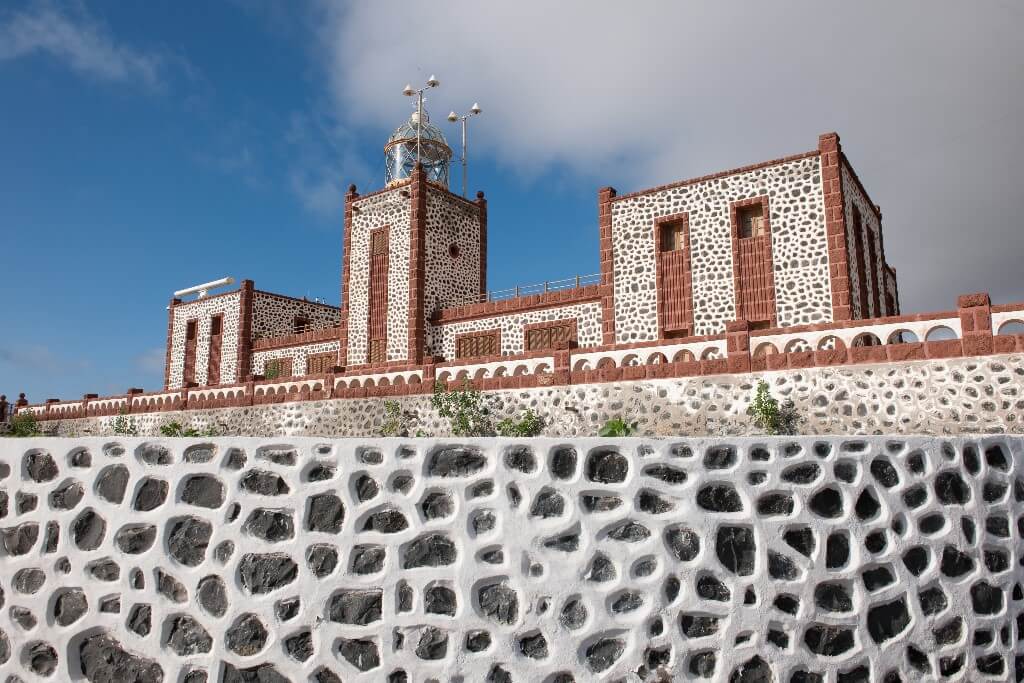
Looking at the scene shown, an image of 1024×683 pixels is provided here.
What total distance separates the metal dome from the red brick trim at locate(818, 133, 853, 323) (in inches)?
457

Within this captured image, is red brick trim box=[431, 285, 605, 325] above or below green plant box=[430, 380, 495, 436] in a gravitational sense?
above

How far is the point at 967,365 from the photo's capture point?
7.91m

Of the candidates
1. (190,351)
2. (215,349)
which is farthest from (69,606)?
(190,351)

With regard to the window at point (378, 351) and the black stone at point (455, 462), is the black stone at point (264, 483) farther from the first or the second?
the window at point (378, 351)

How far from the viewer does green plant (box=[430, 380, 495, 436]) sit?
436 inches

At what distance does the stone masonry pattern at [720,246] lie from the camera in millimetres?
12781

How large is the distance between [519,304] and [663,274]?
13.3ft

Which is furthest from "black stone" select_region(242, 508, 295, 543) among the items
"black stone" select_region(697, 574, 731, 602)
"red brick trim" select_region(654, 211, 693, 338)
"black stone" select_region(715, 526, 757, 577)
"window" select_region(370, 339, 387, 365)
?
"window" select_region(370, 339, 387, 365)

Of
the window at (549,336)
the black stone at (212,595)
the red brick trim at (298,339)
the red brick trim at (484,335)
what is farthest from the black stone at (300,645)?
the red brick trim at (298,339)

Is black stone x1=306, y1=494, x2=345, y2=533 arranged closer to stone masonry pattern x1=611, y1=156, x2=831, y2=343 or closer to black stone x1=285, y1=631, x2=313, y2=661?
black stone x1=285, y1=631, x2=313, y2=661

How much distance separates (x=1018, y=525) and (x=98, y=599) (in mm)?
4885

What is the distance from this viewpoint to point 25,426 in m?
21.1

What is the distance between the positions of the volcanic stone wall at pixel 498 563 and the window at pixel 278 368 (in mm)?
19038

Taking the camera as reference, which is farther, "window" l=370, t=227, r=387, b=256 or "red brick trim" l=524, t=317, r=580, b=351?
"window" l=370, t=227, r=387, b=256
